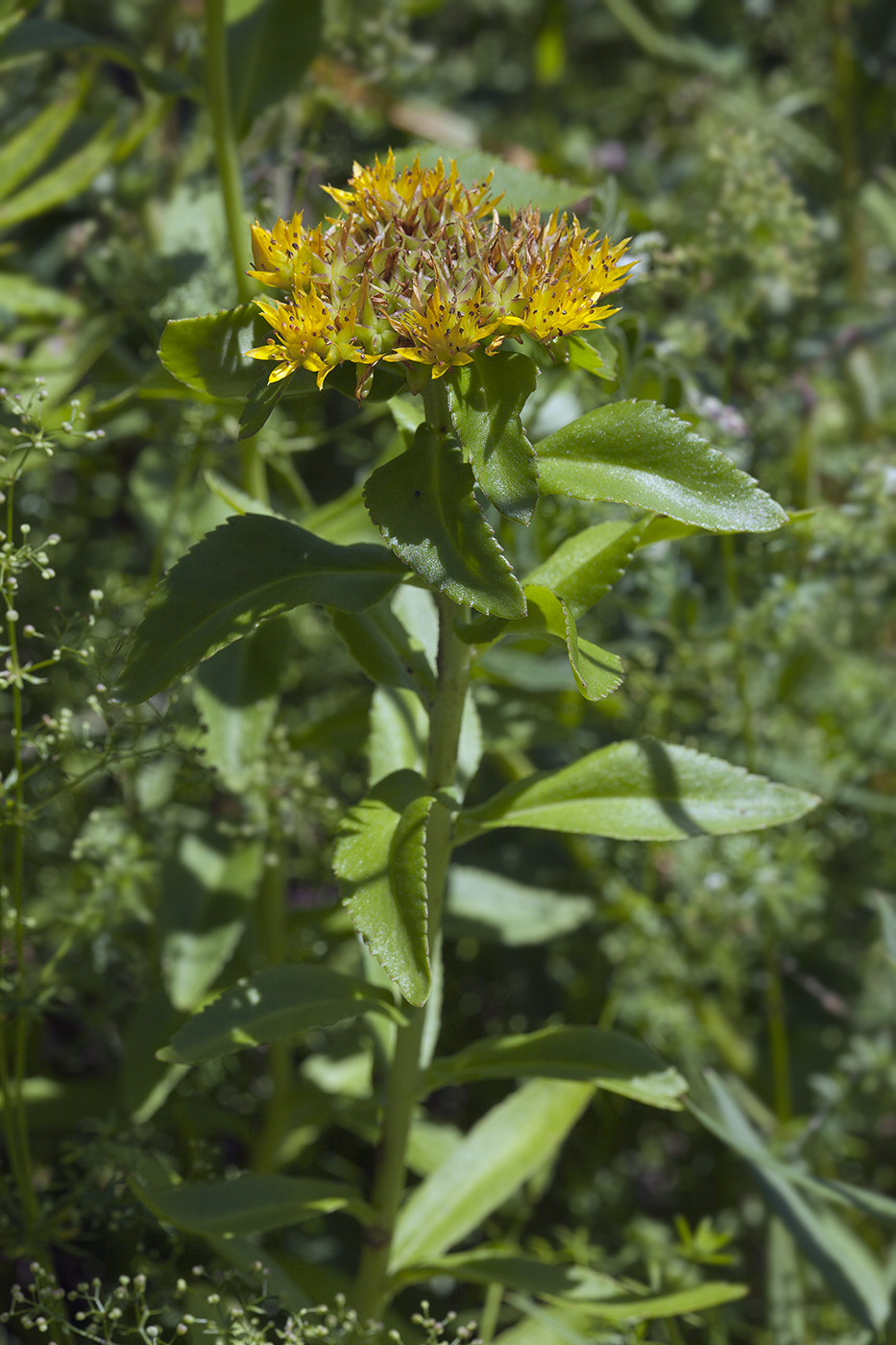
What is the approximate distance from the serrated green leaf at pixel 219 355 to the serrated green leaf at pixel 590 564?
9.1 inches

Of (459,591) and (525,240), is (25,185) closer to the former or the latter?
(525,240)

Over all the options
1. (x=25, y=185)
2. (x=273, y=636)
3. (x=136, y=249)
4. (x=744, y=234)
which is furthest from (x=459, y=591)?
(x=25, y=185)

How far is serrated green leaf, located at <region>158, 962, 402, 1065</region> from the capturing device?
79 centimetres

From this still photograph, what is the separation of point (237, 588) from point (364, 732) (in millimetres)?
489

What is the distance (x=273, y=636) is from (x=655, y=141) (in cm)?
145

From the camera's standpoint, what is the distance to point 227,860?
1.17 m

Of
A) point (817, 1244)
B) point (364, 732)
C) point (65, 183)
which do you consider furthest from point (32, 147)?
point (817, 1244)

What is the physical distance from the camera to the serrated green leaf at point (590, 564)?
0.80m

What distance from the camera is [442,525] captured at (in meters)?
0.68

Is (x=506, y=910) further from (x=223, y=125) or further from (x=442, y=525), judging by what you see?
(x=223, y=125)

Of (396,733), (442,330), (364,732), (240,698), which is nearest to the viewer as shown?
(442,330)

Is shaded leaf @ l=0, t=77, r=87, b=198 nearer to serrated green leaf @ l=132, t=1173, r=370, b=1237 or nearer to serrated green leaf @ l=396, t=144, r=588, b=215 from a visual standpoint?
serrated green leaf @ l=396, t=144, r=588, b=215

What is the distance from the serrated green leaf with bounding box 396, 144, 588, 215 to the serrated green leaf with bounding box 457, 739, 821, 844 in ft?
1.63

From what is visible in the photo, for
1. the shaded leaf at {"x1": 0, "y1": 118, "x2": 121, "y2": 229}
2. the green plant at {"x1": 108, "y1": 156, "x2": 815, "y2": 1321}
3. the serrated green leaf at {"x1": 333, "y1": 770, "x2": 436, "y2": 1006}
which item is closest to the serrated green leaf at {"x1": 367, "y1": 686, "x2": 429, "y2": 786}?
Answer: the green plant at {"x1": 108, "y1": 156, "x2": 815, "y2": 1321}
